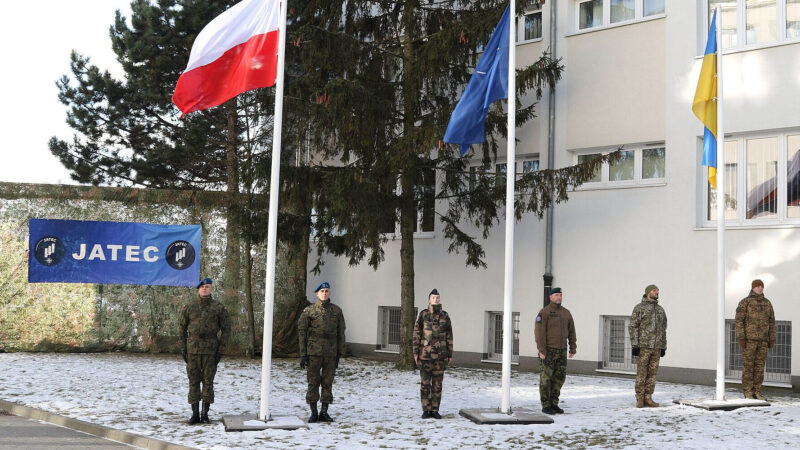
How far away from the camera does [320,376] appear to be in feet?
42.9

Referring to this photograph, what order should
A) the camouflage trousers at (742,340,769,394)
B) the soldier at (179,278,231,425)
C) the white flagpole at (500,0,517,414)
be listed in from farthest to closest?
the camouflage trousers at (742,340,769,394) < the white flagpole at (500,0,517,414) < the soldier at (179,278,231,425)

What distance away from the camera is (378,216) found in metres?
18.3

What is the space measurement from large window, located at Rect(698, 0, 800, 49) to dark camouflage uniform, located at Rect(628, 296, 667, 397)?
22.0ft

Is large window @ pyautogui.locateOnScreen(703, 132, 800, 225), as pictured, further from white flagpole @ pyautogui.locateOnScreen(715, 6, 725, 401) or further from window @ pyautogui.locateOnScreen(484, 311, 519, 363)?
window @ pyautogui.locateOnScreen(484, 311, 519, 363)

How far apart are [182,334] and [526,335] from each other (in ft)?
33.2

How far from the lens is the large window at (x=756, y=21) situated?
1752 centimetres

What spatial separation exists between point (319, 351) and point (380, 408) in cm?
185

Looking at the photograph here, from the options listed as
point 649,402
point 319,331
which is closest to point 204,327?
point 319,331

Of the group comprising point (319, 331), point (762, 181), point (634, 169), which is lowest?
point (319, 331)

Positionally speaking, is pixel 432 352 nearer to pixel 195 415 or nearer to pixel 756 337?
pixel 195 415

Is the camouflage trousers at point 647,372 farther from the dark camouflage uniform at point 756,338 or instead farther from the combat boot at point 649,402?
the dark camouflage uniform at point 756,338

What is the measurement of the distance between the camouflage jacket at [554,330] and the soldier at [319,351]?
3.27 meters

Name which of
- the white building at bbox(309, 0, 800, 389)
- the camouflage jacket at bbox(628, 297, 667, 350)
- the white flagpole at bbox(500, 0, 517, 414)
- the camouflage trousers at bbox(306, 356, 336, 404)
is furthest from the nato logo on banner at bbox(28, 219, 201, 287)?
the camouflage jacket at bbox(628, 297, 667, 350)

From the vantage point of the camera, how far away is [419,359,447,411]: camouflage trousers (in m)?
13.3
